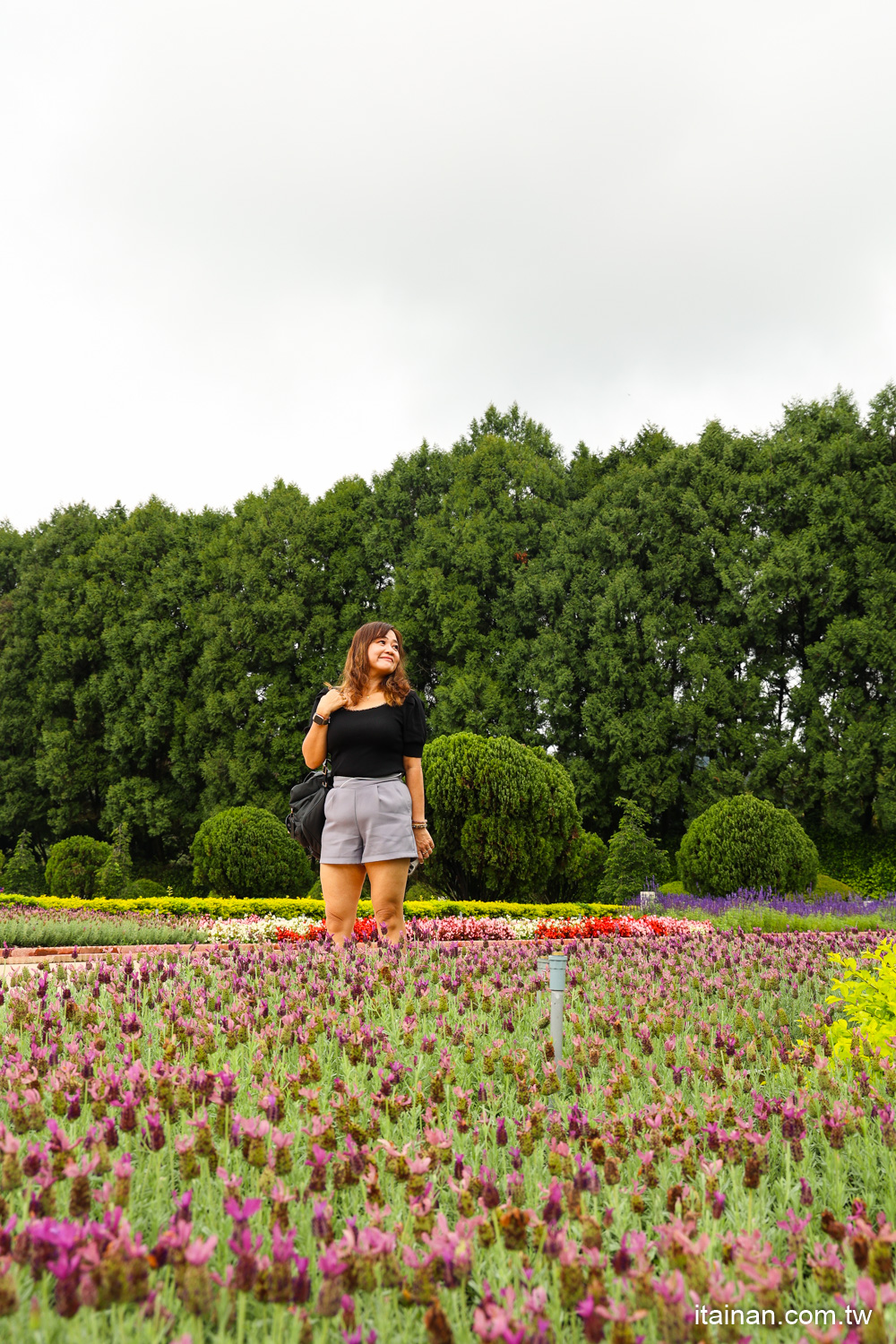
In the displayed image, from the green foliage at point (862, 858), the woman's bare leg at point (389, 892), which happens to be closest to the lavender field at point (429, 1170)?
the woman's bare leg at point (389, 892)

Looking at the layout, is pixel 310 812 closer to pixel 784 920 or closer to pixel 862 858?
pixel 784 920

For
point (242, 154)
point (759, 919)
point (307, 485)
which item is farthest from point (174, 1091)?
point (307, 485)

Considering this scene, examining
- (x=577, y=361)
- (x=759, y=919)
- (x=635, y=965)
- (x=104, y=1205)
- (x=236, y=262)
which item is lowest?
(x=759, y=919)

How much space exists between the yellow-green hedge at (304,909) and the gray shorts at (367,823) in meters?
5.41

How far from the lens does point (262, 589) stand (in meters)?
24.8

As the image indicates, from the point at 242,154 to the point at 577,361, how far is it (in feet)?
26.0

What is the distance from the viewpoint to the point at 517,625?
23.2m

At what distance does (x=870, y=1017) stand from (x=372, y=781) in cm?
292

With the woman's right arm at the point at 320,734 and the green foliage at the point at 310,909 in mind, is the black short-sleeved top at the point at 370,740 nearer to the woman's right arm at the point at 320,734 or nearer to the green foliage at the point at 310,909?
the woman's right arm at the point at 320,734

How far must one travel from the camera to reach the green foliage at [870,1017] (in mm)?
2859

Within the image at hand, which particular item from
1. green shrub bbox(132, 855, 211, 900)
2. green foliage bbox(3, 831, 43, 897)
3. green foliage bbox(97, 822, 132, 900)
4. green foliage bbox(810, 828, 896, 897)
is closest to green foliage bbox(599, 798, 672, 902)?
green foliage bbox(810, 828, 896, 897)

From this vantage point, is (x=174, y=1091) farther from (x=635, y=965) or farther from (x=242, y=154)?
(x=242, y=154)

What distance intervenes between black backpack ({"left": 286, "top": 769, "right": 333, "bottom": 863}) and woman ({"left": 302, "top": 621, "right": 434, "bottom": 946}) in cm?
19

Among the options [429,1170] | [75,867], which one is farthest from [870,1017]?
[75,867]
